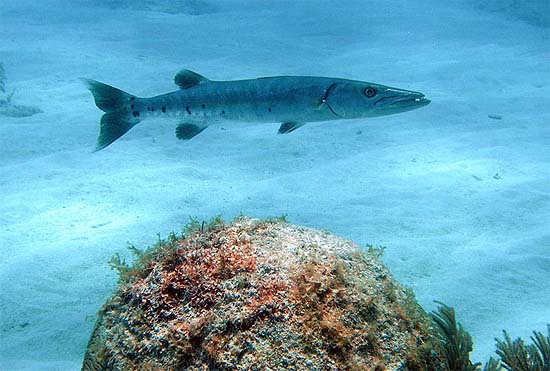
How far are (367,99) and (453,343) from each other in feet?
11.0

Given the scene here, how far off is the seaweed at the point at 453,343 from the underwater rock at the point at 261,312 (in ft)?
0.54

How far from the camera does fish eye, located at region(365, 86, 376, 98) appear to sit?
17.3 feet

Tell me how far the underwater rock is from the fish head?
2.86 m

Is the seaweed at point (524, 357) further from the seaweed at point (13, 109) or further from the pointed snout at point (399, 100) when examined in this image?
the seaweed at point (13, 109)

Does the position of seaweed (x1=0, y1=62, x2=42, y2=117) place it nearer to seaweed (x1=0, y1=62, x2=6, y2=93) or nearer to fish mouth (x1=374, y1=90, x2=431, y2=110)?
seaweed (x1=0, y1=62, x2=6, y2=93)

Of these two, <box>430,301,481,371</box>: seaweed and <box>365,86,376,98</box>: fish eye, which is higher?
<box>365,86,376,98</box>: fish eye

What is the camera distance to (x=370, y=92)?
5293 millimetres

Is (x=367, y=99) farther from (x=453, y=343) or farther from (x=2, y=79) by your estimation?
(x=2, y=79)

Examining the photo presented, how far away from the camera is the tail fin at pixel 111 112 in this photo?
18.9 feet

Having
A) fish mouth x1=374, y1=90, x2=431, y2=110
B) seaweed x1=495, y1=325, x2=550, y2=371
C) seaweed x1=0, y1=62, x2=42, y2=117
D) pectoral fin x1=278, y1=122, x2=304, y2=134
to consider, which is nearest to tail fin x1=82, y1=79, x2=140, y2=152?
pectoral fin x1=278, y1=122, x2=304, y2=134

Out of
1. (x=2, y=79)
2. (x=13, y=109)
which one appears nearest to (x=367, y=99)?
(x=13, y=109)

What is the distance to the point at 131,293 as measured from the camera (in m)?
2.61

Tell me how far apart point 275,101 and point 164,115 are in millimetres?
1485

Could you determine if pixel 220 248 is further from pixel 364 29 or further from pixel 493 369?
pixel 364 29
